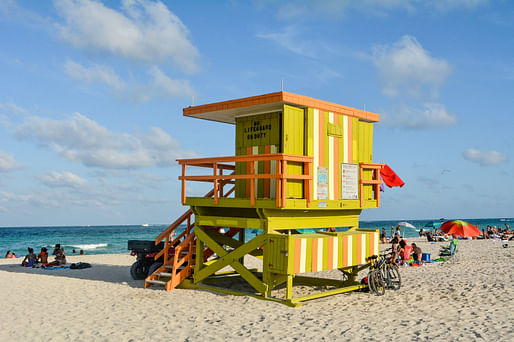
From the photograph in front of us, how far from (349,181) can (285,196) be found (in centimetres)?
283

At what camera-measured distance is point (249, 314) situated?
9.70m

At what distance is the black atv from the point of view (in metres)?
14.5

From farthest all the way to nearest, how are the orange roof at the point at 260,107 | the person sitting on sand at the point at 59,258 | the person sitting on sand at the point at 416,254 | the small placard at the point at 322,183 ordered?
the person sitting on sand at the point at 416,254, the person sitting on sand at the point at 59,258, the small placard at the point at 322,183, the orange roof at the point at 260,107

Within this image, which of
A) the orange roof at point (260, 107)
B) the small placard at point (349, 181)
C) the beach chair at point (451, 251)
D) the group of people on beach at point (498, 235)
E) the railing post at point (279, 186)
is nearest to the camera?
the railing post at point (279, 186)

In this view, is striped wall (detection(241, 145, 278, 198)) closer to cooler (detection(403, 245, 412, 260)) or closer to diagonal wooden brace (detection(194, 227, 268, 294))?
diagonal wooden brace (detection(194, 227, 268, 294))

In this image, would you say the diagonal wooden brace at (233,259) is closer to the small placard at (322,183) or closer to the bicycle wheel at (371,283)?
the small placard at (322,183)

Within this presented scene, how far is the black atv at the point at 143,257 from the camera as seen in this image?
14.5 m

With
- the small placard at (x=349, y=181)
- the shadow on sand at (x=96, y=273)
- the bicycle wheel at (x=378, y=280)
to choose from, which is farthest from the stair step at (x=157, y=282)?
the bicycle wheel at (x=378, y=280)

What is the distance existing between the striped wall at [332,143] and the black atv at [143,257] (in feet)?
19.0

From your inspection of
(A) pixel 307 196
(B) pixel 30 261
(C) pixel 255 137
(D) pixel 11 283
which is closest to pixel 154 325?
(A) pixel 307 196

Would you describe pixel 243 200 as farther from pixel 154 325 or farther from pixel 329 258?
pixel 154 325

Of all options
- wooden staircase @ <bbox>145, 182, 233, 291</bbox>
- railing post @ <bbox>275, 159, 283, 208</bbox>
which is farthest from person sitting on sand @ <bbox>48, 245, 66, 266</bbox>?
railing post @ <bbox>275, 159, 283, 208</bbox>

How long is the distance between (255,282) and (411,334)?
13.7ft

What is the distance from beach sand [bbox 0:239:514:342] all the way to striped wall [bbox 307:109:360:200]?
3036mm
